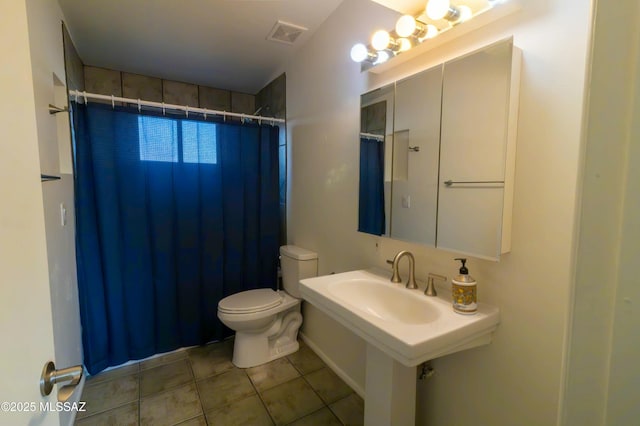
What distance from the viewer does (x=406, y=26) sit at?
3.94 feet

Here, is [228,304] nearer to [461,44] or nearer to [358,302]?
[358,302]

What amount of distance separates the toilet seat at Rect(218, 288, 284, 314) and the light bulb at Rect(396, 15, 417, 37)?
1865 millimetres

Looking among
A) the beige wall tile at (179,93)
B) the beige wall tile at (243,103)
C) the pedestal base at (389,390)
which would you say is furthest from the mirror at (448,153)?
the beige wall tile at (179,93)

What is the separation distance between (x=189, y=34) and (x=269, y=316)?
86.8 inches

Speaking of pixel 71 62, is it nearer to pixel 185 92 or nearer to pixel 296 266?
pixel 185 92

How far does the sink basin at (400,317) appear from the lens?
91 centimetres

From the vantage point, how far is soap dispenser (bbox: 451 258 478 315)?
3.39ft

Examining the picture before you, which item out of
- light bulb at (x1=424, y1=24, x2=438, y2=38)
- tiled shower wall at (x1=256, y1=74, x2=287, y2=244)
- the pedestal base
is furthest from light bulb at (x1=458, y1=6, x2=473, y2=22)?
tiled shower wall at (x1=256, y1=74, x2=287, y2=244)

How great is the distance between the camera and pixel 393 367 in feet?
3.72

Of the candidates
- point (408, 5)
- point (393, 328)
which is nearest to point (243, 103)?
point (408, 5)

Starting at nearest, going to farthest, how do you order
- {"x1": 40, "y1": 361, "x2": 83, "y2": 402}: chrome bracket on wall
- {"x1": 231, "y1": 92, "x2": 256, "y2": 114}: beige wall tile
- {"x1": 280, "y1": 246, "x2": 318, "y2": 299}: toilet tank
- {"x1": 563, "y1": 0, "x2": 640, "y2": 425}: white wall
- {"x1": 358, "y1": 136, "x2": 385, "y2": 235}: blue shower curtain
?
{"x1": 563, "y1": 0, "x2": 640, "y2": 425}: white wall, {"x1": 40, "y1": 361, "x2": 83, "y2": 402}: chrome bracket on wall, {"x1": 358, "y1": 136, "x2": 385, "y2": 235}: blue shower curtain, {"x1": 280, "y1": 246, "x2": 318, "y2": 299}: toilet tank, {"x1": 231, "y1": 92, "x2": 256, "y2": 114}: beige wall tile

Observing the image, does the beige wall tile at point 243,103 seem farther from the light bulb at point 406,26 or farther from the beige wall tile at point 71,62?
the light bulb at point 406,26

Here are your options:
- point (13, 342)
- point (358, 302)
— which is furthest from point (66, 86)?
point (358, 302)

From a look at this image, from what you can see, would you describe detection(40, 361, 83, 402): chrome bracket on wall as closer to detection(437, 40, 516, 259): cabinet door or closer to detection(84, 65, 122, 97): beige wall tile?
detection(437, 40, 516, 259): cabinet door
